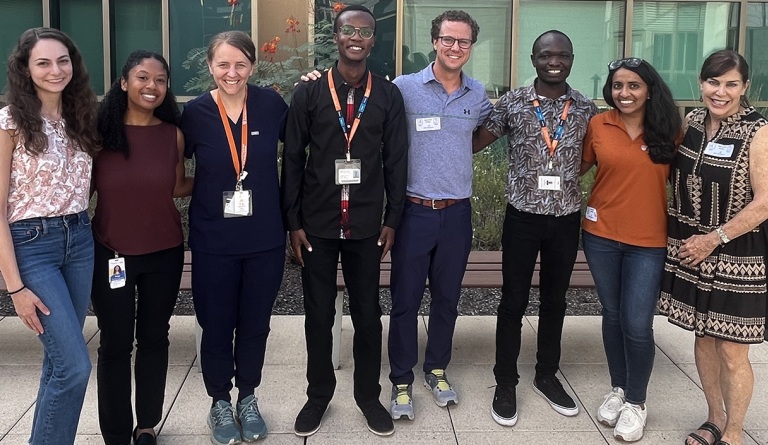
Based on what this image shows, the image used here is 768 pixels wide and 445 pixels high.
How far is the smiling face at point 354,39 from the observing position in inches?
136

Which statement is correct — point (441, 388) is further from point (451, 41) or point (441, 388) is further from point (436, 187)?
point (451, 41)

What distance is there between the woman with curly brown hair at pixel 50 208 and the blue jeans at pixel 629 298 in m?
2.55

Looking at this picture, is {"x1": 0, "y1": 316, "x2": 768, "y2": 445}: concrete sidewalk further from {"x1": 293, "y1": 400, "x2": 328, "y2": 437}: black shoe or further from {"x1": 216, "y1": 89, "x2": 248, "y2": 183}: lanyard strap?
{"x1": 216, "y1": 89, "x2": 248, "y2": 183}: lanyard strap

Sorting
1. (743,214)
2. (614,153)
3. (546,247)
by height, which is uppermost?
(614,153)

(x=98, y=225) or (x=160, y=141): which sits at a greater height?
(x=160, y=141)

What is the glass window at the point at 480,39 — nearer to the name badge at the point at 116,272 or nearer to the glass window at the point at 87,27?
the glass window at the point at 87,27

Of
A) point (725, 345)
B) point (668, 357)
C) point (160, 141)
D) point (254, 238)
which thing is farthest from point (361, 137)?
point (668, 357)

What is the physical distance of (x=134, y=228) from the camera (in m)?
3.18

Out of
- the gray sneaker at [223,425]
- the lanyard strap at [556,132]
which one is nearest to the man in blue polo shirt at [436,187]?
the lanyard strap at [556,132]

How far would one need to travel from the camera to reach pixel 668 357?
4984mm

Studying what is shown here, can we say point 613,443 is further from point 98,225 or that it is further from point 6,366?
point 6,366

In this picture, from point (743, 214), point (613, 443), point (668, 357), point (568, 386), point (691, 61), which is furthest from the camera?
point (691, 61)

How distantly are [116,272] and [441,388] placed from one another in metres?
1.99

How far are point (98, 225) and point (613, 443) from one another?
9.29 feet
